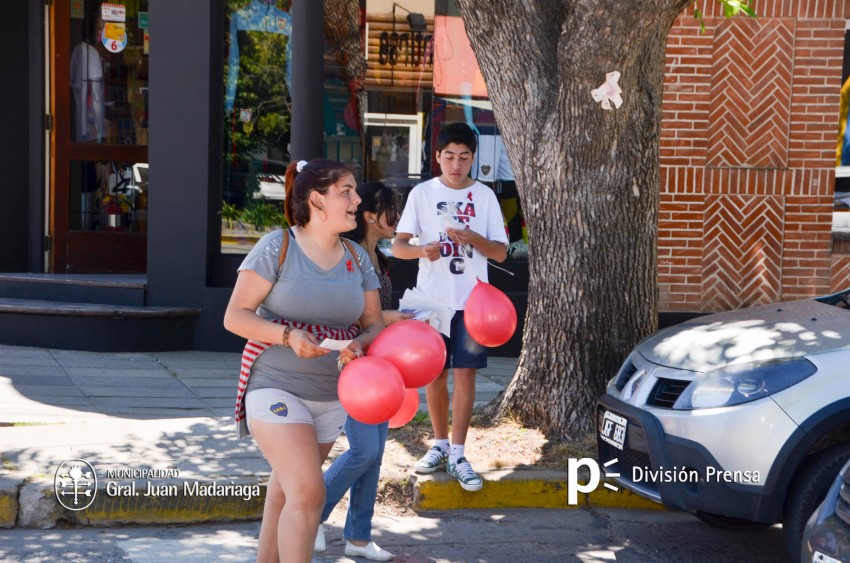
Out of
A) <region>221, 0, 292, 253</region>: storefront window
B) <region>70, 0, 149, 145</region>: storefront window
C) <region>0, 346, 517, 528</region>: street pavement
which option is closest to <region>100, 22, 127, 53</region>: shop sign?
<region>70, 0, 149, 145</region>: storefront window

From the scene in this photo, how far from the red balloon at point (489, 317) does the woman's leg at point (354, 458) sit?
40.6 inches

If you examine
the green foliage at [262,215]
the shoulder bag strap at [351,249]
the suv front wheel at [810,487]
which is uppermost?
the shoulder bag strap at [351,249]

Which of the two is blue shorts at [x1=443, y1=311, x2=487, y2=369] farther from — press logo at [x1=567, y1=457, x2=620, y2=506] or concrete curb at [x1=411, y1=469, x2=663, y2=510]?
press logo at [x1=567, y1=457, x2=620, y2=506]

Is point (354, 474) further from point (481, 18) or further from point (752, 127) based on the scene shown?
point (752, 127)

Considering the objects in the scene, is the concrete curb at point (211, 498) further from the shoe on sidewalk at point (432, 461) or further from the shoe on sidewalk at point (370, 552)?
the shoe on sidewalk at point (370, 552)

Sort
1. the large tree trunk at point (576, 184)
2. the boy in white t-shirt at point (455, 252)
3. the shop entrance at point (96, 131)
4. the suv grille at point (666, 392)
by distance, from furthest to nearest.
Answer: the shop entrance at point (96, 131)
the large tree trunk at point (576, 184)
the boy in white t-shirt at point (455, 252)
the suv grille at point (666, 392)

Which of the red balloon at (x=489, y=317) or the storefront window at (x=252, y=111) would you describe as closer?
the red balloon at (x=489, y=317)

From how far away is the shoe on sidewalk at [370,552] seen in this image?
4.91 m

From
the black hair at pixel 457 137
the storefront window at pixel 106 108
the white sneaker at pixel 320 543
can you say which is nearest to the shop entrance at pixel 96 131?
the storefront window at pixel 106 108

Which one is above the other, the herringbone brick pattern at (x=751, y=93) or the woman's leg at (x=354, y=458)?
the herringbone brick pattern at (x=751, y=93)

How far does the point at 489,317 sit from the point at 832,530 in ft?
7.20

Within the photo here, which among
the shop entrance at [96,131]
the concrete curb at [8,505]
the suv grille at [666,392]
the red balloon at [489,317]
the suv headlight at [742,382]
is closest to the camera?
the suv headlight at [742,382]

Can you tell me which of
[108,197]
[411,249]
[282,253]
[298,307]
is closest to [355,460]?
[298,307]

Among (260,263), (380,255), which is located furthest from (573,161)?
(260,263)
